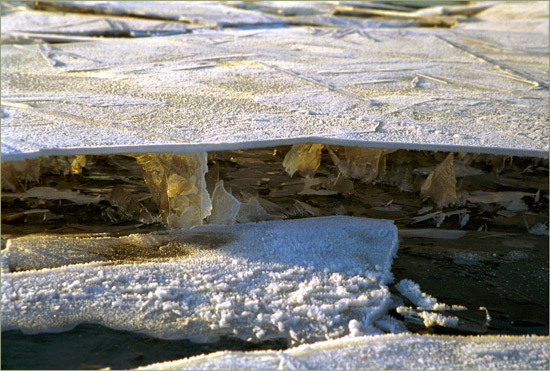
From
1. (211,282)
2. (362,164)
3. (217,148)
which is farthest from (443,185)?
(211,282)

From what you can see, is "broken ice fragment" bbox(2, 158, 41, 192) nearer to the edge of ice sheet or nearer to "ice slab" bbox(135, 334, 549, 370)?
the edge of ice sheet

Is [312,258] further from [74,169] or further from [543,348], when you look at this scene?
[74,169]

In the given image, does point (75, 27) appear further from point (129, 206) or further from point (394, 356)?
point (394, 356)

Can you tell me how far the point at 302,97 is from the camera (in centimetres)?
303

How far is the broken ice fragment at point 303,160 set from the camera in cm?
312

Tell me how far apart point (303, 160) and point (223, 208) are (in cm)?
73

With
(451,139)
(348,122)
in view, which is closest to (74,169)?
(348,122)

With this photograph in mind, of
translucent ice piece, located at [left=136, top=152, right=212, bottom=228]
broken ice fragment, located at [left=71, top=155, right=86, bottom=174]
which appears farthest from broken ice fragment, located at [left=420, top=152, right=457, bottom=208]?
broken ice fragment, located at [left=71, top=155, right=86, bottom=174]

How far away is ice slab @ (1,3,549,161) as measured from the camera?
2406mm

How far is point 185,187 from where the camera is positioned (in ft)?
8.14

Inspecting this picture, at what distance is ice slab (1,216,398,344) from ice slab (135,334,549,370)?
12 centimetres

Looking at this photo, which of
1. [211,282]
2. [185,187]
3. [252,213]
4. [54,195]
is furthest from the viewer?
[54,195]

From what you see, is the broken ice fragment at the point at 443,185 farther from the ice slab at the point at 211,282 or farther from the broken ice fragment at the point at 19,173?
the broken ice fragment at the point at 19,173

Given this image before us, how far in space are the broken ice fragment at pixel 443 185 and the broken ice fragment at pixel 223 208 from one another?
1019 mm
